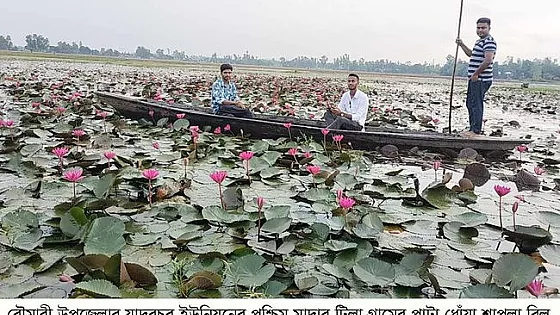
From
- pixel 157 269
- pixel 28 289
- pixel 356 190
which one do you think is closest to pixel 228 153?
pixel 356 190

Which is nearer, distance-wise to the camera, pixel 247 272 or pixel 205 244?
pixel 247 272

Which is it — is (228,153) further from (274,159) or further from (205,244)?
(205,244)

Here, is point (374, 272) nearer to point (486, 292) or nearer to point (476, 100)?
A: point (486, 292)

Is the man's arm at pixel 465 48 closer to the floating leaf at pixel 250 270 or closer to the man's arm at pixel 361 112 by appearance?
the man's arm at pixel 361 112

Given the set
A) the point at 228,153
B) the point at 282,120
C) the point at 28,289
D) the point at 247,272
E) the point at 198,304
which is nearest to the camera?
the point at 198,304

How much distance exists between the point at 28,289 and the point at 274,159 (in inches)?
79.7

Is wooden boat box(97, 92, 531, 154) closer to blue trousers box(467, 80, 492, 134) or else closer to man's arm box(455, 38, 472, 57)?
blue trousers box(467, 80, 492, 134)

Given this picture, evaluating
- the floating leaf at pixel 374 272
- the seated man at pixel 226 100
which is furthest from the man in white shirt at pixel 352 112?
the floating leaf at pixel 374 272

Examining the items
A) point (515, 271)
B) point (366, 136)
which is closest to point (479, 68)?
point (366, 136)

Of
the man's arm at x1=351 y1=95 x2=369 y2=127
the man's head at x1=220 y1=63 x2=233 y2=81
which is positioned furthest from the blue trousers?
the man's head at x1=220 y1=63 x2=233 y2=81

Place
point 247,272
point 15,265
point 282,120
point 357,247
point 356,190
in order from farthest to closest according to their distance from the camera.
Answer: point 282,120
point 356,190
point 357,247
point 15,265
point 247,272

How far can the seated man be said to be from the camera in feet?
17.4

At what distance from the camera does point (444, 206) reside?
270 centimetres

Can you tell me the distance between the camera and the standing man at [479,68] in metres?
5.12
